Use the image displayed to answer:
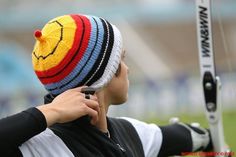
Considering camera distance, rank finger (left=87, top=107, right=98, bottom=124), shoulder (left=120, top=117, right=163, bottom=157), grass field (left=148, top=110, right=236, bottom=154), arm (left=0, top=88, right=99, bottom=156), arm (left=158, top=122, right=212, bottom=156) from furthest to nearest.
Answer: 1. grass field (left=148, top=110, right=236, bottom=154)
2. arm (left=158, top=122, right=212, bottom=156)
3. shoulder (left=120, top=117, right=163, bottom=157)
4. finger (left=87, top=107, right=98, bottom=124)
5. arm (left=0, top=88, right=99, bottom=156)

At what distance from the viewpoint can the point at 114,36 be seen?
2.31 meters

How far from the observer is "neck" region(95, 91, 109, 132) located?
2316mm

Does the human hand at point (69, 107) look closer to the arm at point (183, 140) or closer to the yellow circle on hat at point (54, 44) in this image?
the yellow circle on hat at point (54, 44)

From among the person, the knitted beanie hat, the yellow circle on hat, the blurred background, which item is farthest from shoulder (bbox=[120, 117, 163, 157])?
the blurred background

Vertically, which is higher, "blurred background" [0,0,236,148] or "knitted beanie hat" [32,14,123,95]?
"knitted beanie hat" [32,14,123,95]

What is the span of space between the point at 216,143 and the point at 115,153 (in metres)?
0.70

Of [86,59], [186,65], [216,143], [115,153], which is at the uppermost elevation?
[86,59]

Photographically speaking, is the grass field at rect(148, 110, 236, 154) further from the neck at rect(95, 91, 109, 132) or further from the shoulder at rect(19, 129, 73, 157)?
the shoulder at rect(19, 129, 73, 157)

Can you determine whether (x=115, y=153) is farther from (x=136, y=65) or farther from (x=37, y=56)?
(x=136, y=65)

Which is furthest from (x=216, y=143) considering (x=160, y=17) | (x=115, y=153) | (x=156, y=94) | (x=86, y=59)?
(x=160, y=17)

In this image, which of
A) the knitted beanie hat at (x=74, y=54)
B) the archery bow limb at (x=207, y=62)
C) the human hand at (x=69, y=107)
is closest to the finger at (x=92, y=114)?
the human hand at (x=69, y=107)

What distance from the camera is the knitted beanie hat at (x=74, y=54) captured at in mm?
2199

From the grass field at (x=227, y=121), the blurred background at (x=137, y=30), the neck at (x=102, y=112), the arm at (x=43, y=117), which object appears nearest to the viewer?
the arm at (x=43, y=117)

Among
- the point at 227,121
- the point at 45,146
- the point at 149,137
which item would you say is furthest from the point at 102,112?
the point at 227,121
